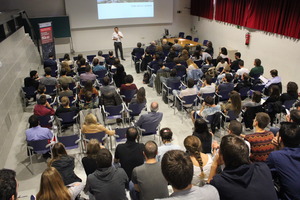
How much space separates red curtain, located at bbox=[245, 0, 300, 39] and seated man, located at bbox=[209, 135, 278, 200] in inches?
298

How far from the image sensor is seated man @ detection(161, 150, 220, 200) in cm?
186

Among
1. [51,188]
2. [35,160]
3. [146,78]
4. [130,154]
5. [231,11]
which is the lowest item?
[35,160]

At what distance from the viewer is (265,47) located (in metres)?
9.77

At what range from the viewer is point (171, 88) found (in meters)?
7.22

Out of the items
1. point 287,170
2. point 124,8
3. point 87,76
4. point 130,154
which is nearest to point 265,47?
point 87,76

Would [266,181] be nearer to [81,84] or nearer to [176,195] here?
[176,195]

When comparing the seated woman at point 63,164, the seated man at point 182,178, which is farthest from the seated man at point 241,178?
the seated woman at point 63,164

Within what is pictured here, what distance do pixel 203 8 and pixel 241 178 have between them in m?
13.3

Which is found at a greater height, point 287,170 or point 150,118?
point 287,170

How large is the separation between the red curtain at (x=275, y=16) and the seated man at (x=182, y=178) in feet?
26.2

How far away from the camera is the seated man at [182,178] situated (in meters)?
1.86

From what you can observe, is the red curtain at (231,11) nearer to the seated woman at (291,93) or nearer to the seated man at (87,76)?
the seated woman at (291,93)

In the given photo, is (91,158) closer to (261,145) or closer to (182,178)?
(182,178)

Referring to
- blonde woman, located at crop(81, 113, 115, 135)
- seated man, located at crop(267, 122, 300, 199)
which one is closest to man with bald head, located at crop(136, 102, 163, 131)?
blonde woman, located at crop(81, 113, 115, 135)
